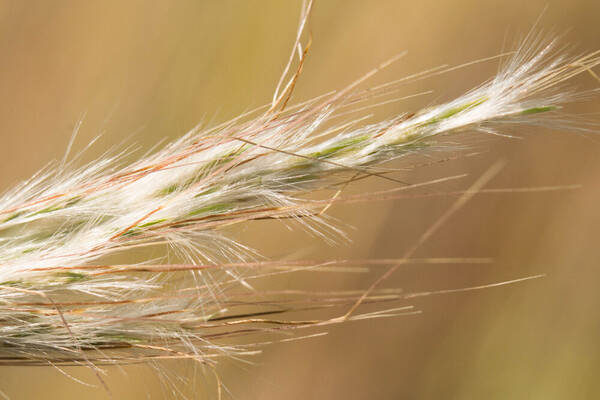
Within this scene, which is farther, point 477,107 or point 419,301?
point 419,301

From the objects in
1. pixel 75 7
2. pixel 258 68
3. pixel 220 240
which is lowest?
pixel 220 240

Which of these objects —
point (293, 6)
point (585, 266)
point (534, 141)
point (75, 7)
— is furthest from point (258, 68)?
point (585, 266)

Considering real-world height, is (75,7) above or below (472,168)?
above

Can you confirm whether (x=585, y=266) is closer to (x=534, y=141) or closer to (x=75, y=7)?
(x=534, y=141)

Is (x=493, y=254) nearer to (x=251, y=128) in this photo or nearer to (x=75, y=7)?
(x=251, y=128)

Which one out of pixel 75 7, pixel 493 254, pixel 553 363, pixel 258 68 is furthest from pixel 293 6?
pixel 553 363

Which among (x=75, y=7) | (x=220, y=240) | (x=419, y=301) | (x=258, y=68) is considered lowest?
(x=419, y=301)
